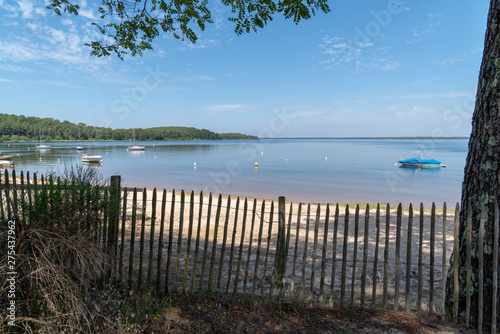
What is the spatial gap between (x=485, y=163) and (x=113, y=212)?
4768 millimetres

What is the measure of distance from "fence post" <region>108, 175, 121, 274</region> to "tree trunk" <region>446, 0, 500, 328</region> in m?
4.56

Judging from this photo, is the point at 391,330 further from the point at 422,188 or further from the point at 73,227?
the point at 422,188

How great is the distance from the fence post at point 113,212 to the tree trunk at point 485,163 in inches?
179

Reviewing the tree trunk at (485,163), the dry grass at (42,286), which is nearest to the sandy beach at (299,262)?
the tree trunk at (485,163)

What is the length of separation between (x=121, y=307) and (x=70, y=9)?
7.46m

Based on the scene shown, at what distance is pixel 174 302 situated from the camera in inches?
157

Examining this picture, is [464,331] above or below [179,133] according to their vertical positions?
below

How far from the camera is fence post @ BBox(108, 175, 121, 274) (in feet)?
13.5

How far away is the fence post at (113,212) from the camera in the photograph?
13.5ft

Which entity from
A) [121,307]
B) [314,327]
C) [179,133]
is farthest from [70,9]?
[179,133]

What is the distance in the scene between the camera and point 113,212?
413cm

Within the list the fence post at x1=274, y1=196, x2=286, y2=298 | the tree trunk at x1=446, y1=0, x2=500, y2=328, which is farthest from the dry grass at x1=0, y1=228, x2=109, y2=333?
the tree trunk at x1=446, y1=0, x2=500, y2=328

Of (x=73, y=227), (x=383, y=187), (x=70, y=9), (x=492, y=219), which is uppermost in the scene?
(x=70, y=9)

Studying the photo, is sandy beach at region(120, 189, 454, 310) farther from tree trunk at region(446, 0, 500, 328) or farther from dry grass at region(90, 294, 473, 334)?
tree trunk at region(446, 0, 500, 328)
